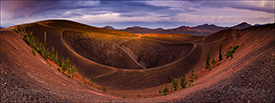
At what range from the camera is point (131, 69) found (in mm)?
37531

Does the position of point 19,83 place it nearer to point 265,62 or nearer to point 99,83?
point 265,62

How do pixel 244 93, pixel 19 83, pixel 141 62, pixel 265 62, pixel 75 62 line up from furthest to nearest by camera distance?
pixel 141 62 → pixel 75 62 → pixel 265 62 → pixel 19 83 → pixel 244 93

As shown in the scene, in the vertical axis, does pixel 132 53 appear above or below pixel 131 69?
above

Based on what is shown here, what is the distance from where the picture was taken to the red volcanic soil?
773 centimetres

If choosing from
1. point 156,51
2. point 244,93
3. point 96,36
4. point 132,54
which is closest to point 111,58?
point 132,54

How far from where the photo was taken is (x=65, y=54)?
33156mm

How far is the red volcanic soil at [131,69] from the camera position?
7.73 meters

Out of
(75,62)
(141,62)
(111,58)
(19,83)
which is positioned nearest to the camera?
(19,83)

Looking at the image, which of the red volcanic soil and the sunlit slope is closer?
the red volcanic soil

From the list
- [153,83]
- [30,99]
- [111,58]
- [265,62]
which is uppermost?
[265,62]

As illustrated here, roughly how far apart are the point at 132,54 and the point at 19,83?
132 ft

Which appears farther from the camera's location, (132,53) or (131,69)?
(132,53)

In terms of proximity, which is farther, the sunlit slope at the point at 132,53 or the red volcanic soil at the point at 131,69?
the sunlit slope at the point at 132,53

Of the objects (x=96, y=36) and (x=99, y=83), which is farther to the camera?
(x=96, y=36)
